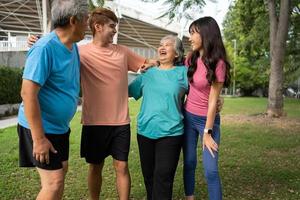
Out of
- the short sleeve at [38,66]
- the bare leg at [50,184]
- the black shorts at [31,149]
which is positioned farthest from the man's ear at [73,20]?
the bare leg at [50,184]

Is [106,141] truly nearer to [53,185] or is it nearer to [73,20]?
[53,185]

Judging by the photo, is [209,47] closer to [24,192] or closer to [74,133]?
[24,192]

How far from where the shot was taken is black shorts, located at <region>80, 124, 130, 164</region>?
467 centimetres

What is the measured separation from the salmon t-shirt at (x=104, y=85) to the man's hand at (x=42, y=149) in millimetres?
1133

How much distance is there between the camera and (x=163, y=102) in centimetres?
461

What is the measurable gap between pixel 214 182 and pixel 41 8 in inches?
1962

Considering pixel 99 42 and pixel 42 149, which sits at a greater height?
pixel 99 42

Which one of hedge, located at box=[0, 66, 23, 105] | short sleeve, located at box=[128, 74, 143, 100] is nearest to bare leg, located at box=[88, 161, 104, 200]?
short sleeve, located at box=[128, 74, 143, 100]

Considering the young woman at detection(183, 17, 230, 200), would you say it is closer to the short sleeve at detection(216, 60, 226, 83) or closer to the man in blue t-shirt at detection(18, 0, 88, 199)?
the short sleeve at detection(216, 60, 226, 83)

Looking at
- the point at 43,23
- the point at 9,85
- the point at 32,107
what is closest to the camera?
the point at 32,107

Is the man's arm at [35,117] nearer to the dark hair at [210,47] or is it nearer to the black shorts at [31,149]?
the black shorts at [31,149]

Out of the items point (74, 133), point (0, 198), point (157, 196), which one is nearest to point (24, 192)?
point (0, 198)

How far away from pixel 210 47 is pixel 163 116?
77 centimetres

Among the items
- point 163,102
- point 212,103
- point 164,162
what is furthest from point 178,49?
point 164,162
